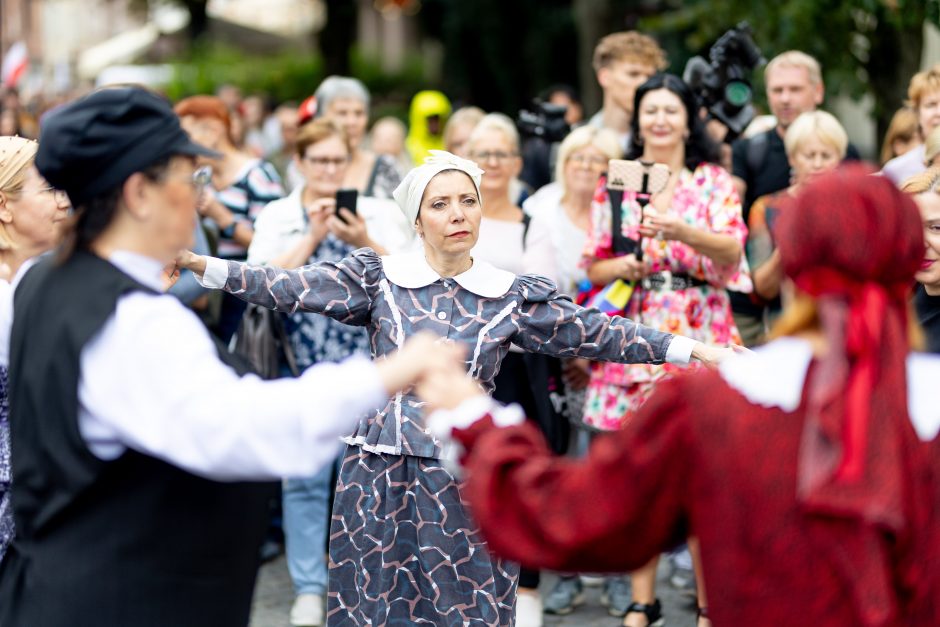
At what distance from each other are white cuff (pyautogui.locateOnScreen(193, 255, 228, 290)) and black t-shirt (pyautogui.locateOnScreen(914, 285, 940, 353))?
2.28 meters

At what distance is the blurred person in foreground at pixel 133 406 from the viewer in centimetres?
263

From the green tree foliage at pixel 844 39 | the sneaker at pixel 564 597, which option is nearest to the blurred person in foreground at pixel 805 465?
the sneaker at pixel 564 597

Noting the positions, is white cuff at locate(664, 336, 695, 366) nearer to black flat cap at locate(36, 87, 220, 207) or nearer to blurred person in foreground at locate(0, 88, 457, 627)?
blurred person in foreground at locate(0, 88, 457, 627)

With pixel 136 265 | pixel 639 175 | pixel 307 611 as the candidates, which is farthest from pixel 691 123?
pixel 136 265

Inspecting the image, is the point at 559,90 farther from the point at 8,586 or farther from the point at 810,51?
the point at 8,586

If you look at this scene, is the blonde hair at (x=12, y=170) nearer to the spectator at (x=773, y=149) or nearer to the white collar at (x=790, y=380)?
the white collar at (x=790, y=380)

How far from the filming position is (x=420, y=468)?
4555 millimetres

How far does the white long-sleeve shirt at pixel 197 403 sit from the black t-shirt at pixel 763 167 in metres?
4.73

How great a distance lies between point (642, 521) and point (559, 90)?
9.08m

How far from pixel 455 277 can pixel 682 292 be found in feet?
5.51

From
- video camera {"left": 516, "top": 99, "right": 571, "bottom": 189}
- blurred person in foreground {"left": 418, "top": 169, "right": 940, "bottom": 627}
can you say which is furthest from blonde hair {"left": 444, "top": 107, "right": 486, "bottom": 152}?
blurred person in foreground {"left": 418, "top": 169, "right": 940, "bottom": 627}

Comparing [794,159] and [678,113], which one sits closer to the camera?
[678,113]

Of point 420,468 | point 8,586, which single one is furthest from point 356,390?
point 420,468

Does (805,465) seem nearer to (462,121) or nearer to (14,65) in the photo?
(462,121)
